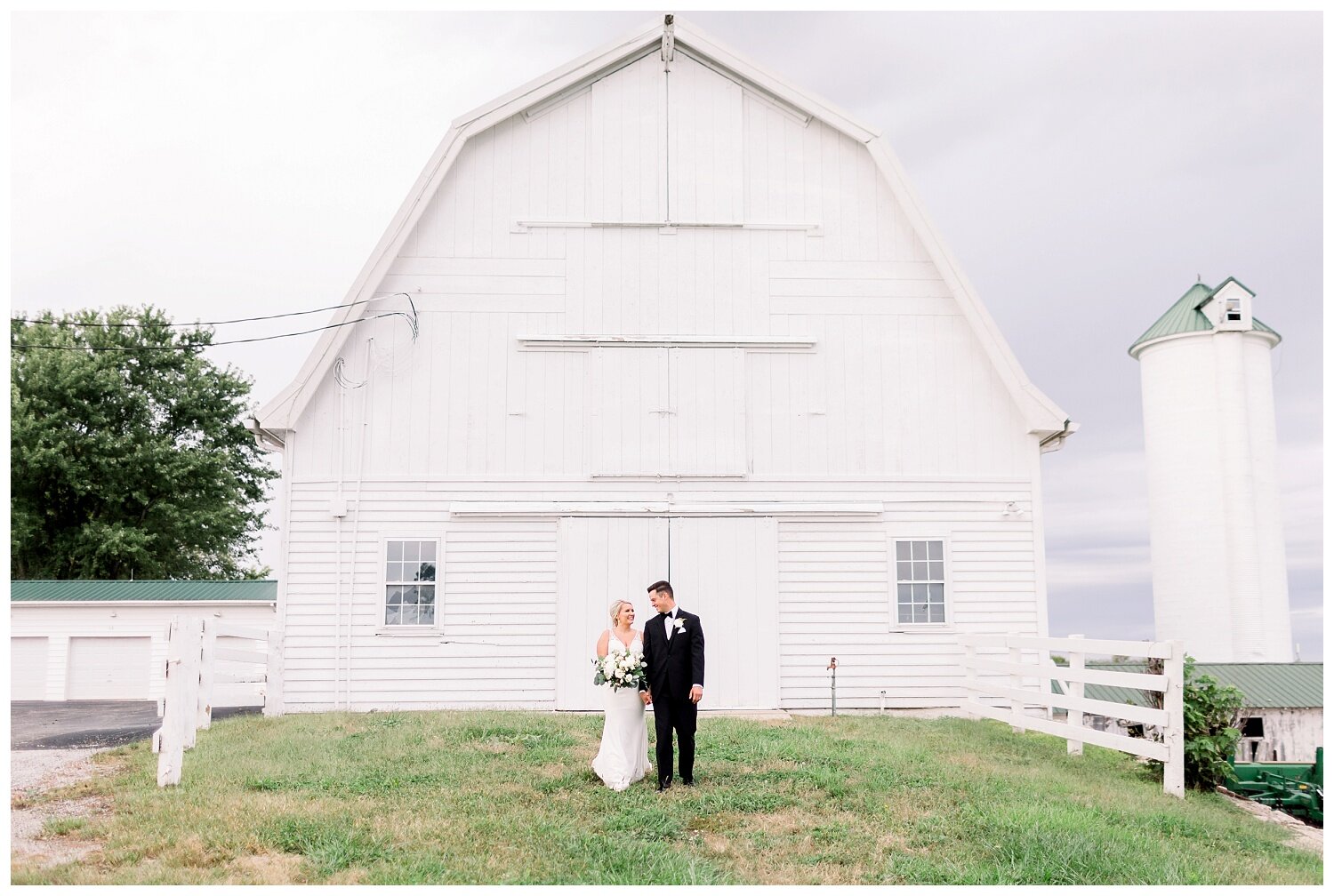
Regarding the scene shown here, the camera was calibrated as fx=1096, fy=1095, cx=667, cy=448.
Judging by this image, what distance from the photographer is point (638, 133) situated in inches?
565

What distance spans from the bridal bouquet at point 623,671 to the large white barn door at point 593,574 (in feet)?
16.6

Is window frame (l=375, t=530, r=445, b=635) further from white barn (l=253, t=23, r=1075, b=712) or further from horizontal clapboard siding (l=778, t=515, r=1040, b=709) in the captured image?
horizontal clapboard siding (l=778, t=515, r=1040, b=709)

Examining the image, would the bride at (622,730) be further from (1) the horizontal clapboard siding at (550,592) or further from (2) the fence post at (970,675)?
(2) the fence post at (970,675)

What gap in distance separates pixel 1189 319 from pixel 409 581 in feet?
57.7

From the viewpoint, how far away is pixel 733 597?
1359cm

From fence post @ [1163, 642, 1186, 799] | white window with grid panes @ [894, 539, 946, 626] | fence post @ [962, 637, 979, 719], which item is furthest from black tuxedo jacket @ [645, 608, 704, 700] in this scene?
white window with grid panes @ [894, 539, 946, 626]

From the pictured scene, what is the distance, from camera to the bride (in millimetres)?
8242

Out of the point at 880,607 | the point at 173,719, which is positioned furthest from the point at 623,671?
the point at 880,607

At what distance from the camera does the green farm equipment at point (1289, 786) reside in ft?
49.0

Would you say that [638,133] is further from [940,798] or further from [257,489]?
[257,489]

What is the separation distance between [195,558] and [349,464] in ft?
62.0

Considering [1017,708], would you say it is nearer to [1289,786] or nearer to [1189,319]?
[1289,786]

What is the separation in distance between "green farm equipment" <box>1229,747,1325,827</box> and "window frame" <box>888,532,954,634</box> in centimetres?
374

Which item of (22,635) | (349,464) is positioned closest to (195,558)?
(22,635)
